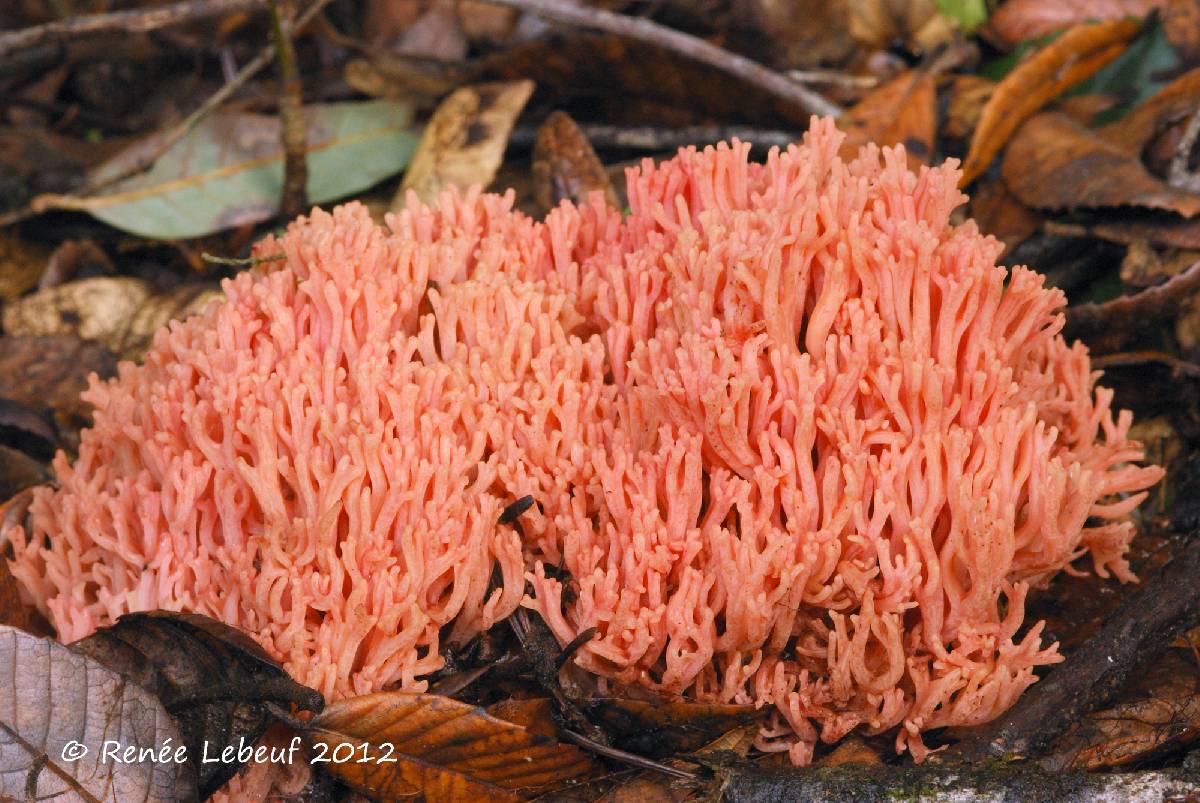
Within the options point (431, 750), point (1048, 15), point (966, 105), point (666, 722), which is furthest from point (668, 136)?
point (431, 750)

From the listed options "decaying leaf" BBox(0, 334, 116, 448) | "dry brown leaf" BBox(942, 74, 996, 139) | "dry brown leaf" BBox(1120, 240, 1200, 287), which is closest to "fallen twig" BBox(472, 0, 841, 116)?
"dry brown leaf" BBox(942, 74, 996, 139)

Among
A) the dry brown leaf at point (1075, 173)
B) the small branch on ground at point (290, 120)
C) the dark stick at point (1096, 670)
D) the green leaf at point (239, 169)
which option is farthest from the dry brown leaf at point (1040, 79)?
the small branch on ground at point (290, 120)

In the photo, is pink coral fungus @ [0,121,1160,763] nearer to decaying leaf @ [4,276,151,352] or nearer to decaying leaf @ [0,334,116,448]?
decaying leaf @ [0,334,116,448]

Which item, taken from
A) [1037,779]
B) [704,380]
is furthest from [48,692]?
[1037,779]

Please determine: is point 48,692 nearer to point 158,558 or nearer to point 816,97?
point 158,558

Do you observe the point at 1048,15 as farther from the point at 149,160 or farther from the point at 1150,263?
the point at 149,160

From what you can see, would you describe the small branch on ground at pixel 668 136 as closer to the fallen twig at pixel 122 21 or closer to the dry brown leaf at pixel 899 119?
the dry brown leaf at pixel 899 119
